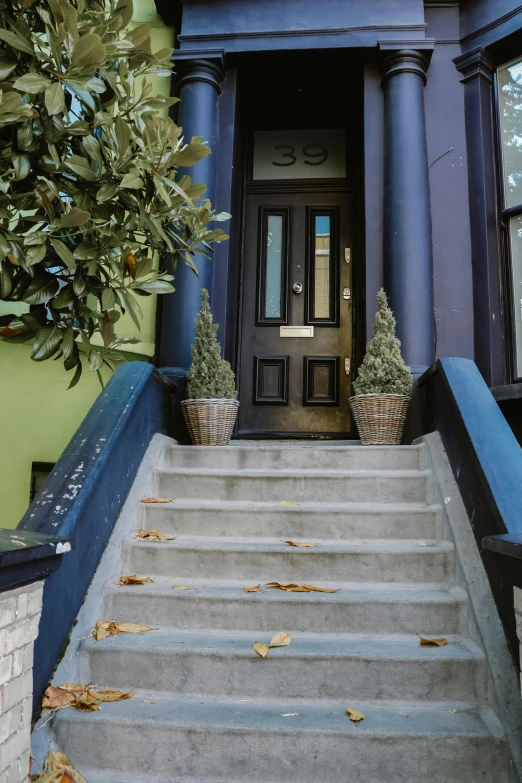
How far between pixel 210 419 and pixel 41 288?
8.44 feet

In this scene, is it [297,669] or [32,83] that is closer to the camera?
[32,83]

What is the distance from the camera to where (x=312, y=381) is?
6184 millimetres

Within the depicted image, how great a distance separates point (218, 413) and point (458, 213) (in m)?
2.75

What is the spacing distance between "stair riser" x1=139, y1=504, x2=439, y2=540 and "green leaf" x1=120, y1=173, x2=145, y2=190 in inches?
81.2

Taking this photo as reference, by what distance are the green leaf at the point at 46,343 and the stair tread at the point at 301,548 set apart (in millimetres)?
1542

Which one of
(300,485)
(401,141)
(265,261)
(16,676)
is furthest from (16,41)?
(265,261)

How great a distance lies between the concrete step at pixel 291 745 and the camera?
91.4 inches

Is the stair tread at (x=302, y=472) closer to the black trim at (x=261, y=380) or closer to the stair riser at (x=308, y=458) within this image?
the stair riser at (x=308, y=458)

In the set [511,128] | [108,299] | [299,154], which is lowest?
Answer: [108,299]

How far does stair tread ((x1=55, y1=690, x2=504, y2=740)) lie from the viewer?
238 centimetres

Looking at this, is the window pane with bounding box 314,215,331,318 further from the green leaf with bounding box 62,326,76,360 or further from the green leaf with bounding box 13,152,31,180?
the green leaf with bounding box 13,152,31,180

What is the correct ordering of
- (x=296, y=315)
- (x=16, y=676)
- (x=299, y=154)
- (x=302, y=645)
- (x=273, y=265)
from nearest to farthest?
1. (x=16, y=676)
2. (x=302, y=645)
3. (x=296, y=315)
4. (x=273, y=265)
5. (x=299, y=154)

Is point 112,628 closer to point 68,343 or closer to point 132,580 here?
point 132,580

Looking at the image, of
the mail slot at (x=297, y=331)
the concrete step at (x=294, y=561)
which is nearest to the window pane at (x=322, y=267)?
the mail slot at (x=297, y=331)
